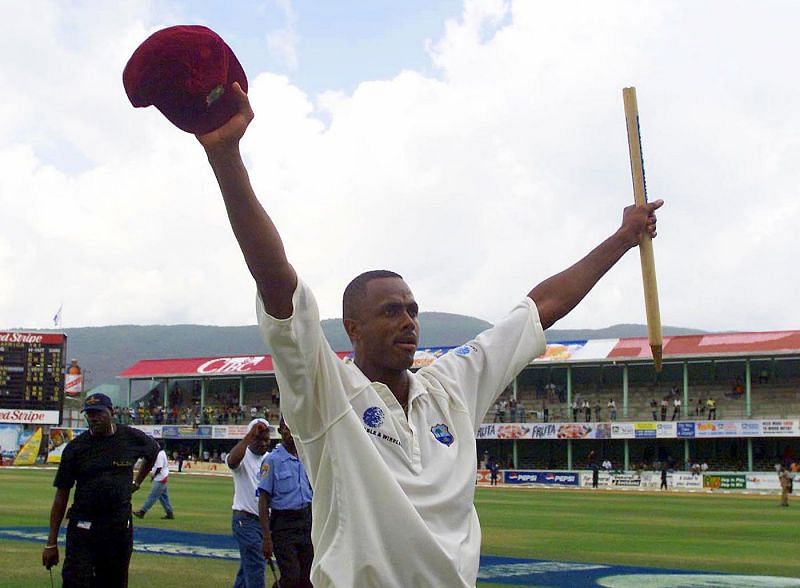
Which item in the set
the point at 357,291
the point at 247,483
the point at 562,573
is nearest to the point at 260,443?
the point at 247,483

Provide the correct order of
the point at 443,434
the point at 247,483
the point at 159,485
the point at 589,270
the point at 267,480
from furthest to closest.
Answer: the point at 159,485
the point at 247,483
the point at 267,480
the point at 589,270
the point at 443,434

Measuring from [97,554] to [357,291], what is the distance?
18.6 feet

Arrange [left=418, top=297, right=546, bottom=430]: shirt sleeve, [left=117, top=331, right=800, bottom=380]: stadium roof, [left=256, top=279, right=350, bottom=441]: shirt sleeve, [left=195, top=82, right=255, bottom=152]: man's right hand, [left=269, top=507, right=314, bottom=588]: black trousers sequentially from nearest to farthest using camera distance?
1. [left=195, top=82, right=255, bottom=152]: man's right hand
2. [left=256, top=279, right=350, bottom=441]: shirt sleeve
3. [left=418, top=297, right=546, bottom=430]: shirt sleeve
4. [left=269, top=507, right=314, bottom=588]: black trousers
5. [left=117, top=331, right=800, bottom=380]: stadium roof

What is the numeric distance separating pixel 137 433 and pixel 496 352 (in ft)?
19.0

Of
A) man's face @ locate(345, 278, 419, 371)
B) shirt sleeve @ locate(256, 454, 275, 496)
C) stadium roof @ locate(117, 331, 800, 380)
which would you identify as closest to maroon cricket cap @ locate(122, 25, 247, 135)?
man's face @ locate(345, 278, 419, 371)

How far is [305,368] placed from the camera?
3129mm

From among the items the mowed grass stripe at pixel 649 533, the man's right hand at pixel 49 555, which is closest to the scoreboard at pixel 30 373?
the mowed grass stripe at pixel 649 533

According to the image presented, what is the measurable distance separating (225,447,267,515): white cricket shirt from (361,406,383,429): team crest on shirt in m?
7.53

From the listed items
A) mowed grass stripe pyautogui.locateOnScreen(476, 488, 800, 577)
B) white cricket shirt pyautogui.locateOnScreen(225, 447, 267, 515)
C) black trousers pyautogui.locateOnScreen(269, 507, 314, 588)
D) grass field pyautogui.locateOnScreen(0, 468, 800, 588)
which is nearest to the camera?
black trousers pyautogui.locateOnScreen(269, 507, 314, 588)

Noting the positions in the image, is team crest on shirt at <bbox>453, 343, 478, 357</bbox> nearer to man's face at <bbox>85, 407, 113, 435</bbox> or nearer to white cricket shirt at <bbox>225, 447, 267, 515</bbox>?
man's face at <bbox>85, 407, 113, 435</bbox>

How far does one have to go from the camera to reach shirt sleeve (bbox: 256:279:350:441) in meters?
3.05

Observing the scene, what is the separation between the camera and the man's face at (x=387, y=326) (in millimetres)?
3525

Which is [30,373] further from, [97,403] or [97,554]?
[97,554]

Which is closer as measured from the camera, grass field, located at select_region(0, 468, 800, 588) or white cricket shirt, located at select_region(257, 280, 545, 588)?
white cricket shirt, located at select_region(257, 280, 545, 588)
